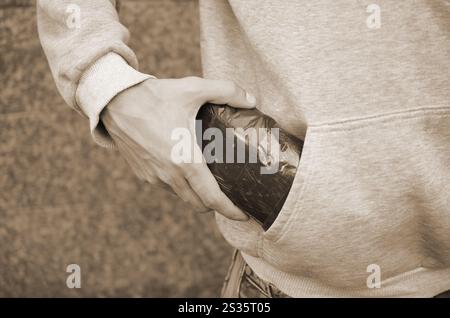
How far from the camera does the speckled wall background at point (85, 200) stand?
1327 mm

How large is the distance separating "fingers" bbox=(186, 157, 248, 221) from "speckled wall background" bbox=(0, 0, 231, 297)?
785 mm

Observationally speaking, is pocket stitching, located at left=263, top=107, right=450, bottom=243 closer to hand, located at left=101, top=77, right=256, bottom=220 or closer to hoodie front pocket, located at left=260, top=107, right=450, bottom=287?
hoodie front pocket, located at left=260, top=107, right=450, bottom=287

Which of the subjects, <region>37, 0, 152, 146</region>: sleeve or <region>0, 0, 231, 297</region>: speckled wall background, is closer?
<region>37, 0, 152, 146</region>: sleeve

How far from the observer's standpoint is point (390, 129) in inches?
24.0

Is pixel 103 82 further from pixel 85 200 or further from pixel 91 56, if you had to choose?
pixel 85 200

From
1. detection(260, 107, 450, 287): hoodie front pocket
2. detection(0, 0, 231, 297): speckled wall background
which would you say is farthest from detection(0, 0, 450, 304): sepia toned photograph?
detection(0, 0, 231, 297): speckled wall background

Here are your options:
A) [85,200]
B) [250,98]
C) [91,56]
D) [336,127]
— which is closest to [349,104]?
[336,127]

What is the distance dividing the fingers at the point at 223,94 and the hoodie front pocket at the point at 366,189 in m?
0.12

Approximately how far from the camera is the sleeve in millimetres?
637

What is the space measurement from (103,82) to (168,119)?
11cm

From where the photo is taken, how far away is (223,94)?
640 mm

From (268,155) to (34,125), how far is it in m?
0.98

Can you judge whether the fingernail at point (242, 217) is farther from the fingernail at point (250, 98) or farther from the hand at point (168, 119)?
the fingernail at point (250, 98)
